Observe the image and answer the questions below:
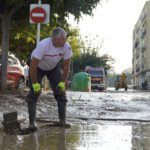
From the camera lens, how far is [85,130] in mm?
7215

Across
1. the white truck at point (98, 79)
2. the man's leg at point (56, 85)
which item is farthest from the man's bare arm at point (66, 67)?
the white truck at point (98, 79)

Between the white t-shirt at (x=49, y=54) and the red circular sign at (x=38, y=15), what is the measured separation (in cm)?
531

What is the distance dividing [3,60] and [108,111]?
6.93 metres

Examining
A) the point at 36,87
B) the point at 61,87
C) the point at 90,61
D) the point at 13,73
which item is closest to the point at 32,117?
the point at 36,87

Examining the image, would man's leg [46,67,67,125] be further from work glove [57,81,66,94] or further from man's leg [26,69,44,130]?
man's leg [26,69,44,130]

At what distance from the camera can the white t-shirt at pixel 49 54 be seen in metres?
7.16

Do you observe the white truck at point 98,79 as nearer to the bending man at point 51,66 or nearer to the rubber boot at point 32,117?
the bending man at point 51,66

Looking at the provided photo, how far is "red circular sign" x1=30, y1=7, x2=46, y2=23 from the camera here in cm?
1273

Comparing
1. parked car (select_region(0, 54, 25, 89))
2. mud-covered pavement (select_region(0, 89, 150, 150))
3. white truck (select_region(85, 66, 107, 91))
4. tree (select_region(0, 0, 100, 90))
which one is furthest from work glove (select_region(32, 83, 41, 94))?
white truck (select_region(85, 66, 107, 91))

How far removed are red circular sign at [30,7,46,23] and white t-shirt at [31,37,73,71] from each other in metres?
5.31

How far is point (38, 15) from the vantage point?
42.0 ft

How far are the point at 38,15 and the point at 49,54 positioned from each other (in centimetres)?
569

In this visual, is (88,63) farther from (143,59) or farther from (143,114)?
(143,114)

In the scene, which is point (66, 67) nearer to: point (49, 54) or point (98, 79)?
point (49, 54)
